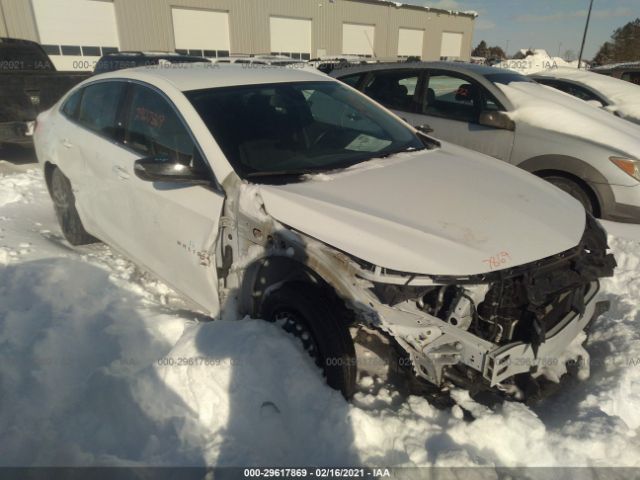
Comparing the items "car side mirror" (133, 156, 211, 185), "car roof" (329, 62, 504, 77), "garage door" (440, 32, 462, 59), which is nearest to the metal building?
"garage door" (440, 32, 462, 59)

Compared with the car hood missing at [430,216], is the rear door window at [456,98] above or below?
above

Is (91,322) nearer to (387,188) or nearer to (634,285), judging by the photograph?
(387,188)

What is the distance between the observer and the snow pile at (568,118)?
4.61 m

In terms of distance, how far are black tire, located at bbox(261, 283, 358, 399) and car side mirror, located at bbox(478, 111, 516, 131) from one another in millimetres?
3394

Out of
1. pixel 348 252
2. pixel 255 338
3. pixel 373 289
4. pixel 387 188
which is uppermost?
pixel 387 188

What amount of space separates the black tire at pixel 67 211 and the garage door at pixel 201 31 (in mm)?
19795

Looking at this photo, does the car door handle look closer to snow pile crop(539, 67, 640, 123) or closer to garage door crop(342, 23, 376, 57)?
snow pile crop(539, 67, 640, 123)

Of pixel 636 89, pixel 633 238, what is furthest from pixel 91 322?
pixel 636 89

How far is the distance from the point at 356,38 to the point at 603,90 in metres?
23.9

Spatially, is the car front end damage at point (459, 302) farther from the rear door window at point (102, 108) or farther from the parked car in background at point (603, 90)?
the parked car in background at point (603, 90)

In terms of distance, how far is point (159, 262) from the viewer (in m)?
3.16

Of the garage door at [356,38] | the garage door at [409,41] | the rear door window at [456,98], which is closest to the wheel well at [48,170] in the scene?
the rear door window at [456,98]

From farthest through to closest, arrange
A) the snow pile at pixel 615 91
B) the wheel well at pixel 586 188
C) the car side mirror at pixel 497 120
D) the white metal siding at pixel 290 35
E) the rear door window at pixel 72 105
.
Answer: the white metal siding at pixel 290 35 → the snow pile at pixel 615 91 → the car side mirror at pixel 497 120 → the wheel well at pixel 586 188 → the rear door window at pixel 72 105

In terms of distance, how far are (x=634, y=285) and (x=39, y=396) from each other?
13.2ft
